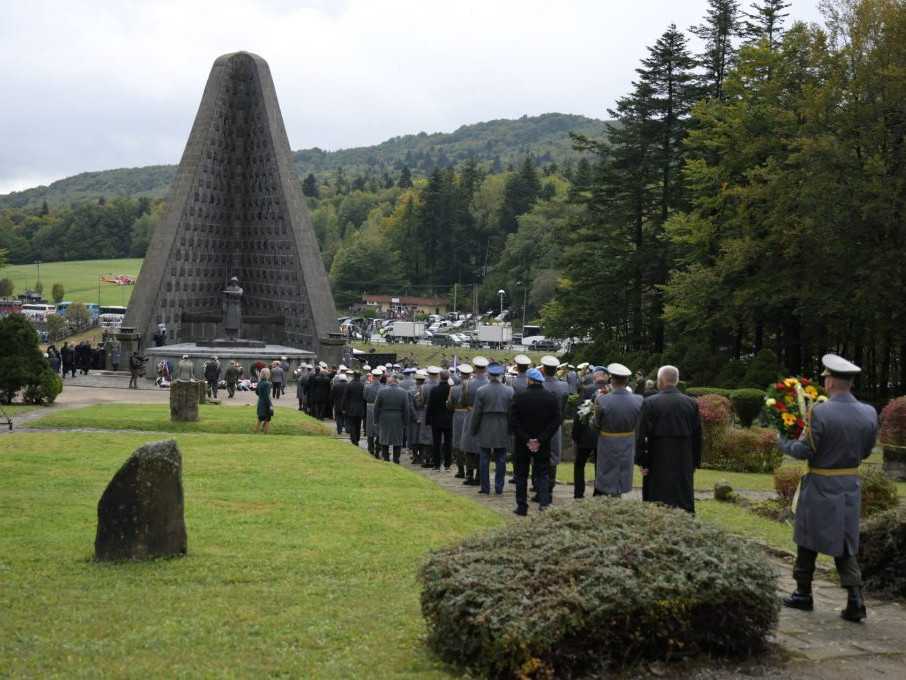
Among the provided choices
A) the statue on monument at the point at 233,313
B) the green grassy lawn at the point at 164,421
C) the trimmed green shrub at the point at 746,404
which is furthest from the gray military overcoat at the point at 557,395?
the statue on monument at the point at 233,313

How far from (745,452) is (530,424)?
28.2 ft

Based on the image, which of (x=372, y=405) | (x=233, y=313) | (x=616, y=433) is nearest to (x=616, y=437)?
(x=616, y=433)

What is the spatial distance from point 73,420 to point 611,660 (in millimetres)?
20435

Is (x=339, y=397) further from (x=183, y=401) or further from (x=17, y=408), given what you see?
(x=17, y=408)

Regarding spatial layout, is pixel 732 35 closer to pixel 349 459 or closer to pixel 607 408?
pixel 349 459

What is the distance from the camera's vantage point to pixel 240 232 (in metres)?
54.5

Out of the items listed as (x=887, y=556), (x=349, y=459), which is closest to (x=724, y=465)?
(x=349, y=459)

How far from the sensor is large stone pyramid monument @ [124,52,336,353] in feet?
166

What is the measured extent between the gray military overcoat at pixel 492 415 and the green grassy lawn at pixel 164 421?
10.0m

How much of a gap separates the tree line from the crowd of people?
Answer: 45.6ft

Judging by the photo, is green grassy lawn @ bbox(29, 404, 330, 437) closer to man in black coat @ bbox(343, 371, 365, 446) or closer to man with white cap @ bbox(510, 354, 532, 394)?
man in black coat @ bbox(343, 371, 365, 446)

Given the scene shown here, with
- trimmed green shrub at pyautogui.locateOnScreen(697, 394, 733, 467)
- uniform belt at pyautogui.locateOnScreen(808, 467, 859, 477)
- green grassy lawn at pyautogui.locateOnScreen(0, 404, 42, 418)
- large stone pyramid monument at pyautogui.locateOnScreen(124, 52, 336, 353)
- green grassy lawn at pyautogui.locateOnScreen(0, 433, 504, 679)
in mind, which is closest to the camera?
green grassy lawn at pyautogui.locateOnScreen(0, 433, 504, 679)

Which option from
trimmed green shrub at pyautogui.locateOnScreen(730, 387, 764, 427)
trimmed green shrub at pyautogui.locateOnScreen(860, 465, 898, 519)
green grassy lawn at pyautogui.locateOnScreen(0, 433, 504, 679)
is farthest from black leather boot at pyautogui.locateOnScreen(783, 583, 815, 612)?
trimmed green shrub at pyautogui.locateOnScreen(730, 387, 764, 427)

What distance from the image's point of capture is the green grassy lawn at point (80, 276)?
404ft
